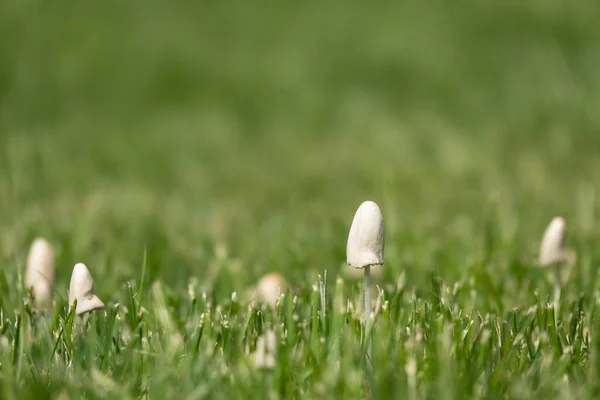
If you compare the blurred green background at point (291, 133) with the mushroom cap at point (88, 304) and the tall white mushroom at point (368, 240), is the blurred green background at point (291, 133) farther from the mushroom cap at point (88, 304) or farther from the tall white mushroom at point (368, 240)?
the tall white mushroom at point (368, 240)

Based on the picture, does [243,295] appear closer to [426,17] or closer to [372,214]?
[372,214]

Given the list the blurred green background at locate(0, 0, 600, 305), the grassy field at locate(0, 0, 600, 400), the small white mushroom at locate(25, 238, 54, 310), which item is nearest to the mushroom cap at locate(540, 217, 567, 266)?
the grassy field at locate(0, 0, 600, 400)

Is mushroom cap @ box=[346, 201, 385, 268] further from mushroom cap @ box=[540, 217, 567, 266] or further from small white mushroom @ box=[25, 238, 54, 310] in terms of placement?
small white mushroom @ box=[25, 238, 54, 310]

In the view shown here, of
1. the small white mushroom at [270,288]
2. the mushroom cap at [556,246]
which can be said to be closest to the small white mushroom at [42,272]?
the small white mushroom at [270,288]

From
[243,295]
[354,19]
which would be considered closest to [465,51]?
[354,19]

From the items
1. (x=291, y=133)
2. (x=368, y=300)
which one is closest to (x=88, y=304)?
(x=368, y=300)
